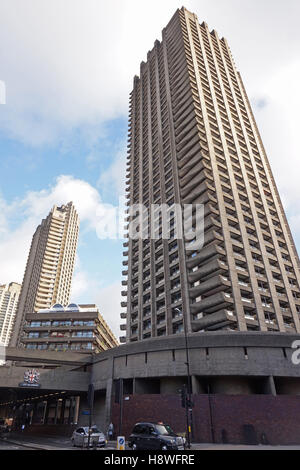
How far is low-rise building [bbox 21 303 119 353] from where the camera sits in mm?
88375

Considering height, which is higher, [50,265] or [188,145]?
[50,265]

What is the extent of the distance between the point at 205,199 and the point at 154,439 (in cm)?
4835

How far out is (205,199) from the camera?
62.0 meters

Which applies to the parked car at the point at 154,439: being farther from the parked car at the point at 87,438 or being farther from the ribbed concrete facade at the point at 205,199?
the ribbed concrete facade at the point at 205,199

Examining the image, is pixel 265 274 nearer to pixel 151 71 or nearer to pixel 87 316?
pixel 87 316

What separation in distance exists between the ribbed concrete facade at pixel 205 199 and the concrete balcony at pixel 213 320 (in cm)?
17

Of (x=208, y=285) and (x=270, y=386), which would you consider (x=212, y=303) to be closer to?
(x=208, y=285)

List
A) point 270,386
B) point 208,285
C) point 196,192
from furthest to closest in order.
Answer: point 196,192 < point 208,285 < point 270,386

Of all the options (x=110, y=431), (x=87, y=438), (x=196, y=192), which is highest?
(x=196, y=192)

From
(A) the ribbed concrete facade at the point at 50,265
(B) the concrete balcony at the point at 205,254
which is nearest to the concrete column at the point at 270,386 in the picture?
(B) the concrete balcony at the point at 205,254

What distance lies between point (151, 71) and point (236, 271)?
7753cm

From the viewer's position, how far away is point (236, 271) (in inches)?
2185

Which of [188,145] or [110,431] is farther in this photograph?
[188,145]

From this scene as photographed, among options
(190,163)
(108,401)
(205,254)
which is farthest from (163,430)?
Result: (190,163)
